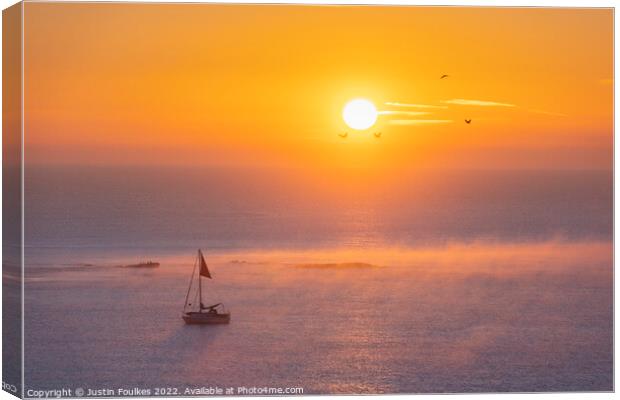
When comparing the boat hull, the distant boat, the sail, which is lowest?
the boat hull

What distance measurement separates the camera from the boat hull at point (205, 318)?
37.1ft

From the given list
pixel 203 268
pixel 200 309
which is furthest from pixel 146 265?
pixel 200 309

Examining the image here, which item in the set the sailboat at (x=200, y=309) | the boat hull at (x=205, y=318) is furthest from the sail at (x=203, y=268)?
the boat hull at (x=205, y=318)

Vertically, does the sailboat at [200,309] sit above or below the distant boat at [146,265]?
below

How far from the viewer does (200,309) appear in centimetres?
1130

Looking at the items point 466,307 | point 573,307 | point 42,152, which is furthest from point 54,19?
point 573,307

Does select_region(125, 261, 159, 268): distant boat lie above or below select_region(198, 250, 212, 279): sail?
above

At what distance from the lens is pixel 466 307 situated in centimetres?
1150

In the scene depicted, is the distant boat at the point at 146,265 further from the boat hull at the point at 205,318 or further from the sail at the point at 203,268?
the boat hull at the point at 205,318

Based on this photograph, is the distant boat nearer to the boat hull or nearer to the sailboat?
the sailboat

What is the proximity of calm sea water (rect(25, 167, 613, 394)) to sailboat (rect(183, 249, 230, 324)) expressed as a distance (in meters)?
0.08

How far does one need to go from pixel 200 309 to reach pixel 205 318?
3.5 inches

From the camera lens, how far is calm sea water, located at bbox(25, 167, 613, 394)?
37.1 ft

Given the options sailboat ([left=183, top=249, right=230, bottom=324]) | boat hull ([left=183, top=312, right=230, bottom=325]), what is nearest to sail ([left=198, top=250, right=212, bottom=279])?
sailboat ([left=183, top=249, right=230, bottom=324])
